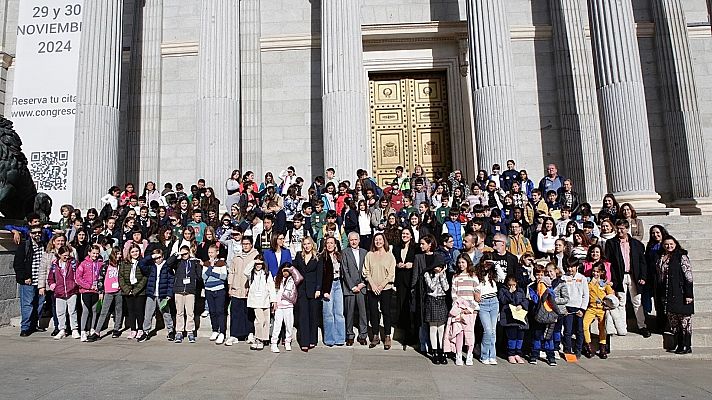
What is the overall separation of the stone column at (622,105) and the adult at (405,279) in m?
8.22

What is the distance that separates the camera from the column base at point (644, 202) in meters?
→ 13.2

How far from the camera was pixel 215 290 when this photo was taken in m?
8.82

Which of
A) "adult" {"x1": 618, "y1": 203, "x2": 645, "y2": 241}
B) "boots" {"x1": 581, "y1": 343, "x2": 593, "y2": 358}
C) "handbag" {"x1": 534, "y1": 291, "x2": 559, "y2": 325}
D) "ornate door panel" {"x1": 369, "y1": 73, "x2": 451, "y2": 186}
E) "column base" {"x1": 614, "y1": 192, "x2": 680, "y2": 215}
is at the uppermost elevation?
"ornate door panel" {"x1": 369, "y1": 73, "x2": 451, "y2": 186}

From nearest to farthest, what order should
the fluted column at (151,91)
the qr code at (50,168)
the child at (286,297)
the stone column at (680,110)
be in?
1. the child at (286,297)
2. the qr code at (50,168)
3. the stone column at (680,110)
4. the fluted column at (151,91)

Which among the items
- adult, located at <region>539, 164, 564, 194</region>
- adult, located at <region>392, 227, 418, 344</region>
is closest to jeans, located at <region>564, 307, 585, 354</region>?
adult, located at <region>392, 227, 418, 344</region>

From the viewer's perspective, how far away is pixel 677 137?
17156mm

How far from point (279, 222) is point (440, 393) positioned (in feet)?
18.6

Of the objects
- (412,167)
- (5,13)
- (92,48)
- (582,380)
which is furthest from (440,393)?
(5,13)

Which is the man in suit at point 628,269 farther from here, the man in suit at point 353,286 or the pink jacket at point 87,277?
the pink jacket at point 87,277

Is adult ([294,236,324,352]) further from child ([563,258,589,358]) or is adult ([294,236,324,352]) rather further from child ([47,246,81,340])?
child ([47,246,81,340])

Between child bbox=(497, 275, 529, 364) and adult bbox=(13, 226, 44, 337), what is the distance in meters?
8.17

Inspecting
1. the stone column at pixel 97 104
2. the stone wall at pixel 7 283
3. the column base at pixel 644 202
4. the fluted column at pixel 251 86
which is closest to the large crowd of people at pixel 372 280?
the stone wall at pixel 7 283

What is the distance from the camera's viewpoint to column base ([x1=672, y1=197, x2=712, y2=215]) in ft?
53.3

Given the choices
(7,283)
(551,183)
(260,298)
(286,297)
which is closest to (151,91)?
(7,283)
